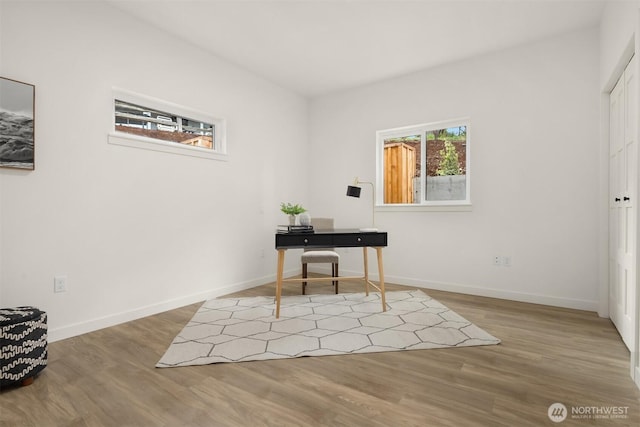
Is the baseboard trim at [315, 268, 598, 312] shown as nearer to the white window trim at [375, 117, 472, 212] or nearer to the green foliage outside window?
the white window trim at [375, 117, 472, 212]

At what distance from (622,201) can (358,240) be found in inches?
82.5

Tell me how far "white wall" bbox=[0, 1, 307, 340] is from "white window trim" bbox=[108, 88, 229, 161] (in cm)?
6

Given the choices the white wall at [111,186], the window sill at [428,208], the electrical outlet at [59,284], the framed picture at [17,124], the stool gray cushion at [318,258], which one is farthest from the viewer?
the window sill at [428,208]

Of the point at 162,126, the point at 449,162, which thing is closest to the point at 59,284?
the point at 162,126

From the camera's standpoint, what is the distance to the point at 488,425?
1.45 meters

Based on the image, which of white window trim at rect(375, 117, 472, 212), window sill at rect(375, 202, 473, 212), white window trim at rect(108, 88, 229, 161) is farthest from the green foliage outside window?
white window trim at rect(108, 88, 229, 161)

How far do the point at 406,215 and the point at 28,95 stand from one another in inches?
153

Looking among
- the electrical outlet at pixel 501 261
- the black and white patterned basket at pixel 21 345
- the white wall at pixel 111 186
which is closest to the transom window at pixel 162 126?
the white wall at pixel 111 186

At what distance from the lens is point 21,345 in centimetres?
181

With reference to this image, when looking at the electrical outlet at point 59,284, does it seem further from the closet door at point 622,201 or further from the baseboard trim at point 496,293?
the closet door at point 622,201

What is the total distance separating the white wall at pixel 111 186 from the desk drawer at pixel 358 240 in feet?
5.04

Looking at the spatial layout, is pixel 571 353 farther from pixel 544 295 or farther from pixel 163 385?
pixel 163 385

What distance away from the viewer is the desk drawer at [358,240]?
306 cm

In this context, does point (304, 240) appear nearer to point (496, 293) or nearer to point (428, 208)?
point (428, 208)
